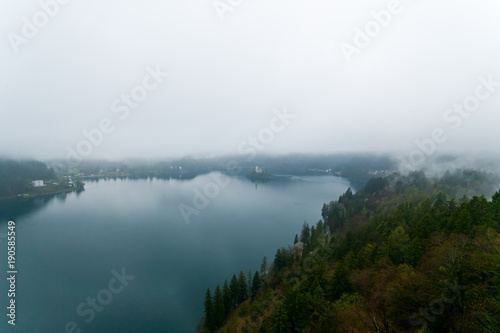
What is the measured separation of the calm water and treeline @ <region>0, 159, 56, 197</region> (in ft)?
53.0

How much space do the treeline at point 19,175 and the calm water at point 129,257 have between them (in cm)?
1615

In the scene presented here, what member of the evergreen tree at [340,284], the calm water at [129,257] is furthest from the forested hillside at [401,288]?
the calm water at [129,257]

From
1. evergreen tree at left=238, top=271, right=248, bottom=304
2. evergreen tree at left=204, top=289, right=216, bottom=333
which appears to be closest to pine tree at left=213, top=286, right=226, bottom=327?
evergreen tree at left=204, top=289, right=216, bottom=333

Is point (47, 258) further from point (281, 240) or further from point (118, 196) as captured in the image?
point (118, 196)

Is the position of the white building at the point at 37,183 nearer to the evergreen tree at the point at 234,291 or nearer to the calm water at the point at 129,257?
the calm water at the point at 129,257

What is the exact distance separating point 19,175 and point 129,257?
86.3m

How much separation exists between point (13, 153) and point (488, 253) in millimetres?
141529

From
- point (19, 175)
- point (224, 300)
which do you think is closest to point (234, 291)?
point (224, 300)

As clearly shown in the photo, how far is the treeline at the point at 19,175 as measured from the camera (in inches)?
2874

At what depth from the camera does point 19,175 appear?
81312mm

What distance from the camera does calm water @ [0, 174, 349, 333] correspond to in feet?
73.5

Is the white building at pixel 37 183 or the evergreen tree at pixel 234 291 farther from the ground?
the white building at pixel 37 183

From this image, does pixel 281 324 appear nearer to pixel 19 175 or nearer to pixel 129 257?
pixel 129 257

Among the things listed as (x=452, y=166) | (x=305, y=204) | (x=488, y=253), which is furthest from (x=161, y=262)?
(x=452, y=166)
